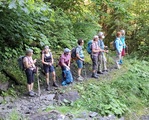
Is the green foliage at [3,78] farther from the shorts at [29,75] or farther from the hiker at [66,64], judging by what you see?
the hiker at [66,64]

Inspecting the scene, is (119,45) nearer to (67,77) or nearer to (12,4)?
(67,77)

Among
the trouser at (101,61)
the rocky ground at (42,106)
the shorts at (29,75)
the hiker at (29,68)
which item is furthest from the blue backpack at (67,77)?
the trouser at (101,61)

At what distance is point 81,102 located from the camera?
799cm

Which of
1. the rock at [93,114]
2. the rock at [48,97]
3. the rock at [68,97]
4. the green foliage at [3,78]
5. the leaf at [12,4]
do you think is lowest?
the rock at [93,114]

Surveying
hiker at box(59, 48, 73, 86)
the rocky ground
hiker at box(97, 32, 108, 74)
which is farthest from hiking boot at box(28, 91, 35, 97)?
hiker at box(97, 32, 108, 74)

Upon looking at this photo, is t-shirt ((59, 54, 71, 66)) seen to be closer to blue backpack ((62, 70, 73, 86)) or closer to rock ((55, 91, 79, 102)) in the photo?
blue backpack ((62, 70, 73, 86))

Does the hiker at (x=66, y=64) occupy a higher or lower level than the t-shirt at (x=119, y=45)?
lower

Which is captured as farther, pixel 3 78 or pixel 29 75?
pixel 3 78

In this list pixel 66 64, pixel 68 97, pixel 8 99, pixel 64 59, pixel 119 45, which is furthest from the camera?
pixel 119 45

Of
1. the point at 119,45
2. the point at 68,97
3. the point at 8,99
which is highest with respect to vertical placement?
the point at 119,45

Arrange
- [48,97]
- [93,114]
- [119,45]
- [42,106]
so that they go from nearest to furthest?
[93,114]
[42,106]
[48,97]
[119,45]

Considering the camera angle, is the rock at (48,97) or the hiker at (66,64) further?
the hiker at (66,64)

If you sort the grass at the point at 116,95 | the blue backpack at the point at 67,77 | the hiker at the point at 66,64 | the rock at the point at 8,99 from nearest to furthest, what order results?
the rock at the point at 8,99
the grass at the point at 116,95
the hiker at the point at 66,64
the blue backpack at the point at 67,77

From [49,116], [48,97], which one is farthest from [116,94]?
[49,116]
